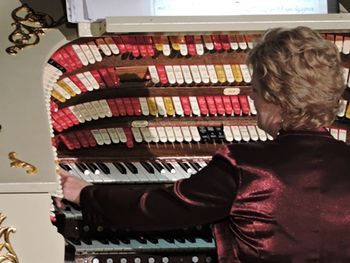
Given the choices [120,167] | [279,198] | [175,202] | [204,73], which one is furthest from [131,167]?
[279,198]

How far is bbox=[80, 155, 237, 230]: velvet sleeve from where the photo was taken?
7.50 ft

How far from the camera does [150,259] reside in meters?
3.04

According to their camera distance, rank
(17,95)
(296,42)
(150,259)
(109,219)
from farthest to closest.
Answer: (150,259), (17,95), (109,219), (296,42)

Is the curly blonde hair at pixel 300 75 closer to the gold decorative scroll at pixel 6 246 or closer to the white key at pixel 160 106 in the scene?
the white key at pixel 160 106

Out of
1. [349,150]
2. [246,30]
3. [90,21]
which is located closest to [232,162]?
[349,150]

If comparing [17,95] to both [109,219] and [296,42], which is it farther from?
[296,42]

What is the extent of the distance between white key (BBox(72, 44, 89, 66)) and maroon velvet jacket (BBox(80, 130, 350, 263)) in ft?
2.89

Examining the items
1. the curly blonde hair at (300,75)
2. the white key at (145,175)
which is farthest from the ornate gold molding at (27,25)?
the curly blonde hair at (300,75)

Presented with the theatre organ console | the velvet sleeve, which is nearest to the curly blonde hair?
the velvet sleeve

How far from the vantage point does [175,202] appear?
2342 millimetres

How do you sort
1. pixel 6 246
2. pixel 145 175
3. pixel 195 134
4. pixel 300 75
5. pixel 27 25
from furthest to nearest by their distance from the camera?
pixel 195 134 < pixel 145 175 < pixel 27 25 < pixel 6 246 < pixel 300 75

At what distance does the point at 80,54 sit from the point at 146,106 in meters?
0.32

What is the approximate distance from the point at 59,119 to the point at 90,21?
389 mm

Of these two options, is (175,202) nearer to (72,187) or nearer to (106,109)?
(72,187)
